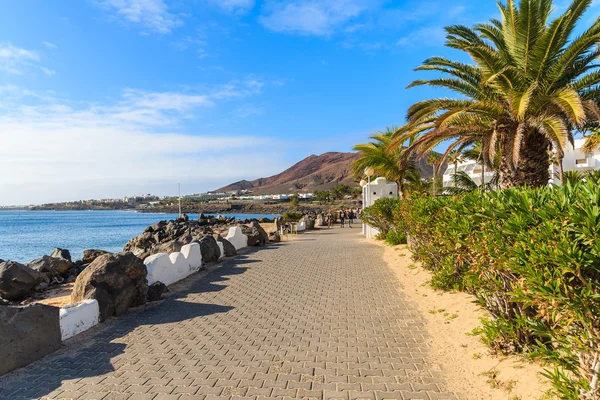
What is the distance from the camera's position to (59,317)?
18.2 feet

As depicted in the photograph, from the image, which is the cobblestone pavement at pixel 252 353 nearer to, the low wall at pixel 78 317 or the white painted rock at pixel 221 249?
the low wall at pixel 78 317

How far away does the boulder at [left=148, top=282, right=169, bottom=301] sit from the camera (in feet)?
26.1

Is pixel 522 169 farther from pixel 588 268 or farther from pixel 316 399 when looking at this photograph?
pixel 316 399

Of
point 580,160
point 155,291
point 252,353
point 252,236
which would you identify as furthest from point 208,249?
point 580,160

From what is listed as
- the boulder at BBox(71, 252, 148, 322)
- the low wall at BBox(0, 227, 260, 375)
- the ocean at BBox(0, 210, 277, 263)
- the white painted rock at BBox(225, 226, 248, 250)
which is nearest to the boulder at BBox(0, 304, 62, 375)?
the low wall at BBox(0, 227, 260, 375)

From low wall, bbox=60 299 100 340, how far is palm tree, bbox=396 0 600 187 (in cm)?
Result: 775

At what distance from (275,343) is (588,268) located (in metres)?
3.87

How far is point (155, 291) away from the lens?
8062 millimetres

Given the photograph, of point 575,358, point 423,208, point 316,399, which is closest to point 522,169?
point 423,208

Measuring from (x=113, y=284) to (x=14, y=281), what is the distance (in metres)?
5.72

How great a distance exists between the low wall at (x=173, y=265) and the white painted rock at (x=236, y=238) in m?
4.72

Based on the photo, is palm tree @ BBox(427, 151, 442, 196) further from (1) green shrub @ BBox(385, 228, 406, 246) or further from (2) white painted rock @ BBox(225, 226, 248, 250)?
(2) white painted rock @ BBox(225, 226, 248, 250)

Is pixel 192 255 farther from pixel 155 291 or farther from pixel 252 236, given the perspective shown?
pixel 252 236

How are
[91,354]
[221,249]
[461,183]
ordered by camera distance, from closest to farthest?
[91,354] → [461,183] → [221,249]
